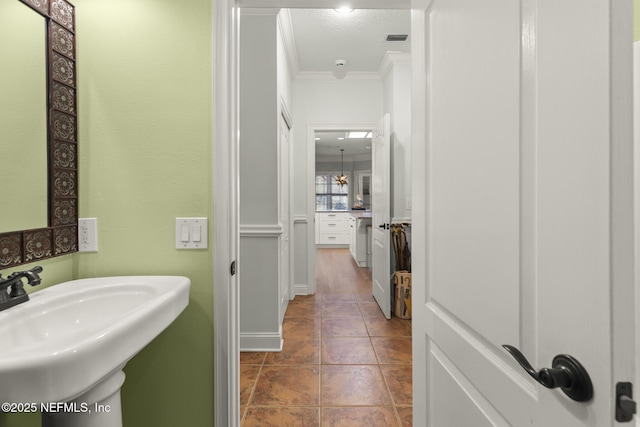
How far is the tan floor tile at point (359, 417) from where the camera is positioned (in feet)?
5.77

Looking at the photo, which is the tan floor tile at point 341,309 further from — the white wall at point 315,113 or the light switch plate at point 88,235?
the light switch plate at point 88,235

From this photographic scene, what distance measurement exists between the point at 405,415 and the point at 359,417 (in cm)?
26

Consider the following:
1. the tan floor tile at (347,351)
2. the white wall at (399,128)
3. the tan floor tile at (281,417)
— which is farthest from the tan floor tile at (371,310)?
the tan floor tile at (281,417)

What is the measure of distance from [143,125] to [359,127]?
3.13m

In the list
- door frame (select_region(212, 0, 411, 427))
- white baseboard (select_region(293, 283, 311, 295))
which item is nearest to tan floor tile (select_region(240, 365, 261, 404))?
door frame (select_region(212, 0, 411, 427))

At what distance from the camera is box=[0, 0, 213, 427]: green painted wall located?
4.20 ft

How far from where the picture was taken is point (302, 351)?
8.57 feet

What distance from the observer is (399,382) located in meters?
2.14

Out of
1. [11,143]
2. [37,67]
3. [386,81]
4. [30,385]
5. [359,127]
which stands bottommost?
[30,385]

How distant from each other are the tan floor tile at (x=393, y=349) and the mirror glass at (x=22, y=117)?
2.24 metres

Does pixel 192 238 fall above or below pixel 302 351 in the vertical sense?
above

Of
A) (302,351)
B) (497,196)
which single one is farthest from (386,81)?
(497,196)

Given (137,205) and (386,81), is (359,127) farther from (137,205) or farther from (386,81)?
(137,205)

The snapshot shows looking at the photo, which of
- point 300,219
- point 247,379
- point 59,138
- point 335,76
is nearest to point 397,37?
point 335,76
